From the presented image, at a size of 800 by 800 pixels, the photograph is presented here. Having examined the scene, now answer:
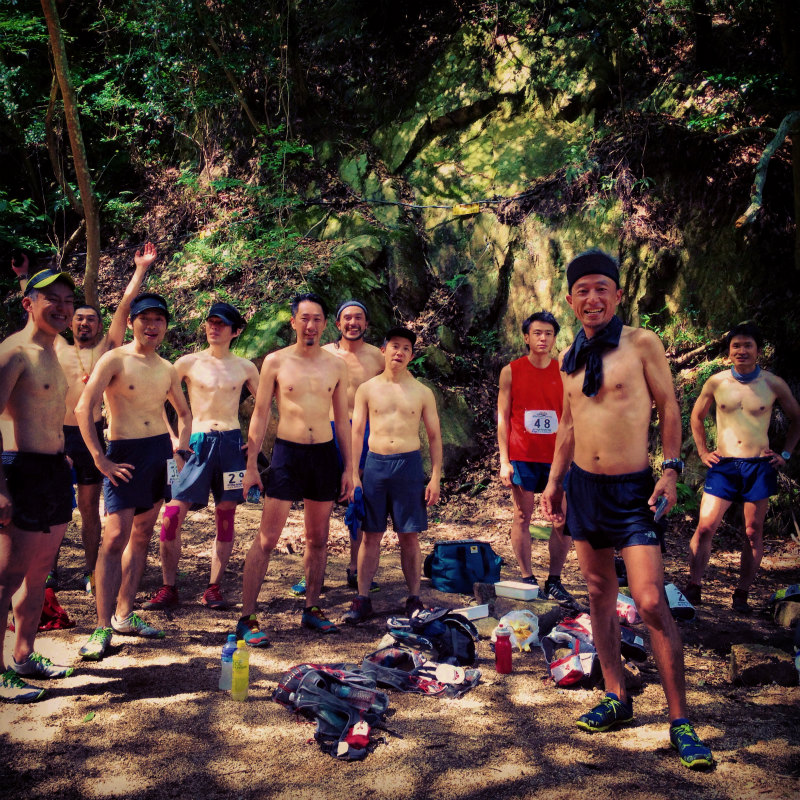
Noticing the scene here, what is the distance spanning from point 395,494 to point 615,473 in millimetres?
2095

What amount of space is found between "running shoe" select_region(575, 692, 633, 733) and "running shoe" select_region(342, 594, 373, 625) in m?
1.99

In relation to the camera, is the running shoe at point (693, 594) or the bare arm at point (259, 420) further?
the running shoe at point (693, 594)

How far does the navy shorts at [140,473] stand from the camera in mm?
4609

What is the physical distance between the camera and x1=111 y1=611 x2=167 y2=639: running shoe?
15.6ft

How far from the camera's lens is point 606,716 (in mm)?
3514

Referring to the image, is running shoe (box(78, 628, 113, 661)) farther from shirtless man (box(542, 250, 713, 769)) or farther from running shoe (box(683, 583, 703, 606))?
running shoe (box(683, 583, 703, 606))

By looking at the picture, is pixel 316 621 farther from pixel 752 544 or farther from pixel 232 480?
pixel 752 544

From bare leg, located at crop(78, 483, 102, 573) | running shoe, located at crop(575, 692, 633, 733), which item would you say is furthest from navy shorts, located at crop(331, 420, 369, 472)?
running shoe, located at crop(575, 692, 633, 733)

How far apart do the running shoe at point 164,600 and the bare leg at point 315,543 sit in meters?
1.14

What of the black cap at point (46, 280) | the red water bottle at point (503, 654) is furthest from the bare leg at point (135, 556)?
the red water bottle at point (503, 654)

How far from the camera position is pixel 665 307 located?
9.11m

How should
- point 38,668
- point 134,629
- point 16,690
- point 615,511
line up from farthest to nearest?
point 134,629
point 38,668
point 16,690
point 615,511

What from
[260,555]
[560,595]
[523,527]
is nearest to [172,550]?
[260,555]

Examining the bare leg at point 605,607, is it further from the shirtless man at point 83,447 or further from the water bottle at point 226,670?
the shirtless man at point 83,447
